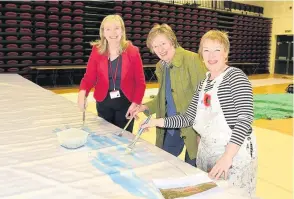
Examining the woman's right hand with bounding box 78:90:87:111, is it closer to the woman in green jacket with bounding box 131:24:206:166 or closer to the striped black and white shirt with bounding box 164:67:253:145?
the woman in green jacket with bounding box 131:24:206:166

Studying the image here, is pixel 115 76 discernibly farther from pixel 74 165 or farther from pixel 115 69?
pixel 74 165

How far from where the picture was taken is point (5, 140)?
171 cm

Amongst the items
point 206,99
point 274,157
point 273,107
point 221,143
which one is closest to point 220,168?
point 221,143

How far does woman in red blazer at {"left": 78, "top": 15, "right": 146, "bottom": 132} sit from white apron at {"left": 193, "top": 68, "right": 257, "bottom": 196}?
0.82 metres

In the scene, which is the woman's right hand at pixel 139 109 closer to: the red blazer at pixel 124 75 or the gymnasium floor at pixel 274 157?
the red blazer at pixel 124 75

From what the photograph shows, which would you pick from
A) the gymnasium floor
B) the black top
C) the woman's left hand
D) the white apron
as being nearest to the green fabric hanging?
the gymnasium floor

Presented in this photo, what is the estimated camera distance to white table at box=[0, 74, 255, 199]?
3.74 ft

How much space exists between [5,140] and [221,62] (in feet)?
3.99

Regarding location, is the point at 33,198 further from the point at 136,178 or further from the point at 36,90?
the point at 36,90

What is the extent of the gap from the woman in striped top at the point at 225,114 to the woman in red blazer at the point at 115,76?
84cm

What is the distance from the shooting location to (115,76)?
2.46 m

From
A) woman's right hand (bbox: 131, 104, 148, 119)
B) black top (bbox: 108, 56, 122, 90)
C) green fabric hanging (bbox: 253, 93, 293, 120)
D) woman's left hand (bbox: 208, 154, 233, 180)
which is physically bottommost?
green fabric hanging (bbox: 253, 93, 293, 120)

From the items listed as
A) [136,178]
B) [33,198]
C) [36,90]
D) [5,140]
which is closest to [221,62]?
[136,178]

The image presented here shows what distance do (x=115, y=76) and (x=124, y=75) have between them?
73 mm
